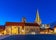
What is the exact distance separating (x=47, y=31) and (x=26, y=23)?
12687 mm

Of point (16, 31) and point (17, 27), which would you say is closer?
point (16, 31)

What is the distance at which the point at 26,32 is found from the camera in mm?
101812

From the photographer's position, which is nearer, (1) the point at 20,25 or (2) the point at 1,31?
(2) the point at 1,31

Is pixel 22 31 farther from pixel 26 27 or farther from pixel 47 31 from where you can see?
pixel 47 31

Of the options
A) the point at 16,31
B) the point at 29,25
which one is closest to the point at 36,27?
the point at 29,25

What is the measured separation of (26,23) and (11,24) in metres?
8.43

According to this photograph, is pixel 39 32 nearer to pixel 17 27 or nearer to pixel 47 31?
pixel 47 31

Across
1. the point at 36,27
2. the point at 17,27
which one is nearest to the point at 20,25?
the point at 17,27

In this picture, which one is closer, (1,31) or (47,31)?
(1,31)

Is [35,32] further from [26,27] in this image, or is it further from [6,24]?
[6,24]

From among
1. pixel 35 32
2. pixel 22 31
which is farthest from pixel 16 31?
pixel 35 32

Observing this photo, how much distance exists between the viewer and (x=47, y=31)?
356 feet

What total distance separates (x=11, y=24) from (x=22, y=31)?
1246cm

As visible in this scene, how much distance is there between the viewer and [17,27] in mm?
107688
